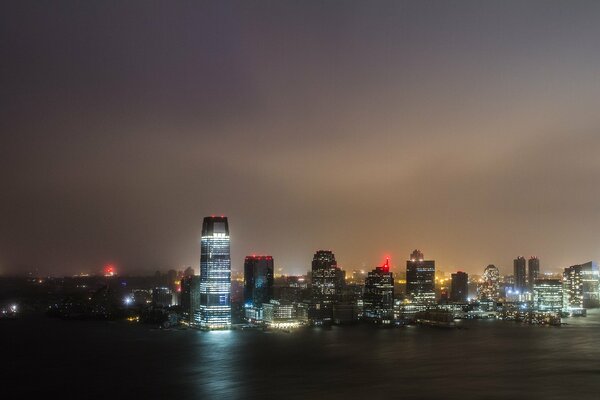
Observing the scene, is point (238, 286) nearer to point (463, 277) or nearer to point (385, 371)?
point (463, 277)

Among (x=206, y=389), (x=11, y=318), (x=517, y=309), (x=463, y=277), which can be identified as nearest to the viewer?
(x=206, y=389)

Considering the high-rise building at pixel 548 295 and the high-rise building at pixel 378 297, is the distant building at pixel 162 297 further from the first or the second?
the high-rise building at pixel 548 295

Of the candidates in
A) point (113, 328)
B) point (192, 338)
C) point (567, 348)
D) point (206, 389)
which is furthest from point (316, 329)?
point (206, 389)

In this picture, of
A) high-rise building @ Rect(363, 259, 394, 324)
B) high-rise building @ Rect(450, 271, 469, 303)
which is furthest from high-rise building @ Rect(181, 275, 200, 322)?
high-rise building @ Rect(450, 271, 469, 303)

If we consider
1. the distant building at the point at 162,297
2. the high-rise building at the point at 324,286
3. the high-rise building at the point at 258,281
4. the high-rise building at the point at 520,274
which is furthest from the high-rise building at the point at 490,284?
the distant building at the point at 162,297

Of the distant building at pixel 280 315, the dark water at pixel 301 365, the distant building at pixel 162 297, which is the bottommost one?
the dark water at pixel 301 365

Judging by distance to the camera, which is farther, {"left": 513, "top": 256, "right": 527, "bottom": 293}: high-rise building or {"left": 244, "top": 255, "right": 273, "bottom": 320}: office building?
{"left": 513, "top": 256, "right": 527, "bottom": 293}: high-rise building

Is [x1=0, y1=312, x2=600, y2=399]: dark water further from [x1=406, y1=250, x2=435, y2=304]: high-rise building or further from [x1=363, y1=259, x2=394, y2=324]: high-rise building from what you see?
[x1=406, y1=250, x2=435, y2=304]: high-rise building
